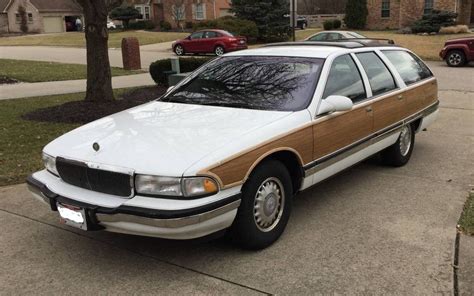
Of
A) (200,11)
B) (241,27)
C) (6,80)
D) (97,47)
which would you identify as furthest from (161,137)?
(200,11)

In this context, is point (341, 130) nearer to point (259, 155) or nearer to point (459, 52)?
point (259, 155)

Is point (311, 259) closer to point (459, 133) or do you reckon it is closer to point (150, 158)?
point (150, 158)

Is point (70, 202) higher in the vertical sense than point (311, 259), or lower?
higher

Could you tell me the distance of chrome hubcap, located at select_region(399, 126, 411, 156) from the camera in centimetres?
606

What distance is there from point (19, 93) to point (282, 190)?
11.2 meters

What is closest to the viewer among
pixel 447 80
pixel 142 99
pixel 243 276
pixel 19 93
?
pixel 243 276

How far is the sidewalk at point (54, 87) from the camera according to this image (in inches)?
514

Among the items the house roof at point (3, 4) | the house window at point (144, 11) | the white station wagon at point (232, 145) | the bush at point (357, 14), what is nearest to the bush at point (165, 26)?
the house window at point (144, 11)

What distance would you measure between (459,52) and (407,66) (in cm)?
1470

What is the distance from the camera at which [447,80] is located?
1521 centimetres

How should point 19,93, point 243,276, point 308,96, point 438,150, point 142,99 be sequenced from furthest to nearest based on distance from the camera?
1. point 19,93
2. point 142,99
3. point 438,150
4. point 308,96
5. point 243,276

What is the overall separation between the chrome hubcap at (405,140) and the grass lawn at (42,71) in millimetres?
Result: 13324

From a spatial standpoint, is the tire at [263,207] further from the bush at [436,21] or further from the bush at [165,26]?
the bush at [165,26]

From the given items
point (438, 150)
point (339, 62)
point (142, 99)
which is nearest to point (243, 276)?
point (339, 62)
